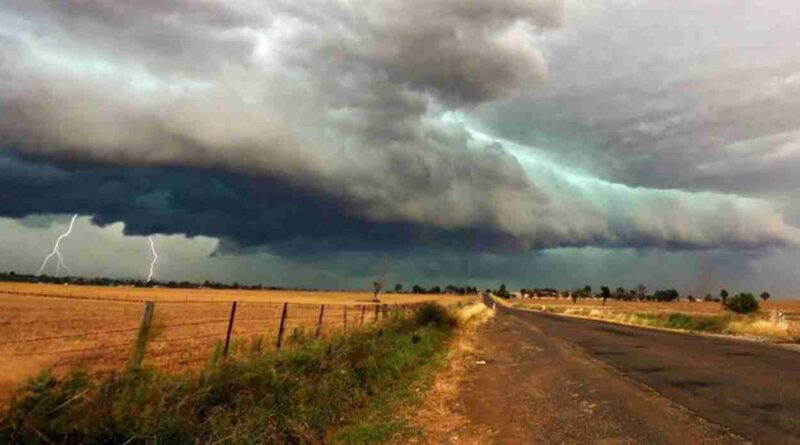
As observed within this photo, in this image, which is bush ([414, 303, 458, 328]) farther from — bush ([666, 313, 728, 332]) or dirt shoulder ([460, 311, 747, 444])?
bush ([666, 313, 728, 332])

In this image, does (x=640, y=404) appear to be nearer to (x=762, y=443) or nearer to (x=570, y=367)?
(x=762, y=443)

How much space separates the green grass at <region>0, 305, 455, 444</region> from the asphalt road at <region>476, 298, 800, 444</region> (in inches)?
231

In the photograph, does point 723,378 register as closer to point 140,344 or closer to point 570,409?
point 570,409

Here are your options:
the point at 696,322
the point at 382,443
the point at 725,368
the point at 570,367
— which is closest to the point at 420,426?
the point at 382,443

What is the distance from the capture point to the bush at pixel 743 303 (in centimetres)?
6838

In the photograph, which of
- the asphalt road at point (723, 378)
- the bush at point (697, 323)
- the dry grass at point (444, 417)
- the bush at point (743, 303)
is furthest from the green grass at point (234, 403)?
the bush at point (743, 303)

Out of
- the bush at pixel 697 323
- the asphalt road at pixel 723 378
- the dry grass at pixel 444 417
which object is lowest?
the dry grass at pixel 444 417

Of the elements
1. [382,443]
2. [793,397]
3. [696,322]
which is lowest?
[382,443]

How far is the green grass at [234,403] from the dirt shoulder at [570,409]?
186cm

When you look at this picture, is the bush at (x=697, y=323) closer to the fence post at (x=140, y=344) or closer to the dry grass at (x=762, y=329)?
the dry grass at (x=762, y=329)

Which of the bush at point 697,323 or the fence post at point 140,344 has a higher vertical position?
the bush at point 697,323

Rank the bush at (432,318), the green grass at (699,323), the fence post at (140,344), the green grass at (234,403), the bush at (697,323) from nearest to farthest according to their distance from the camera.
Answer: the green grass at (234,403) < the fence post at (140,344) < the bush at (432,318) < the green grass at (699,323) < the bush at (697,323)

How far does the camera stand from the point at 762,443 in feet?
29.1

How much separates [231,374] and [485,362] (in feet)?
44.1
